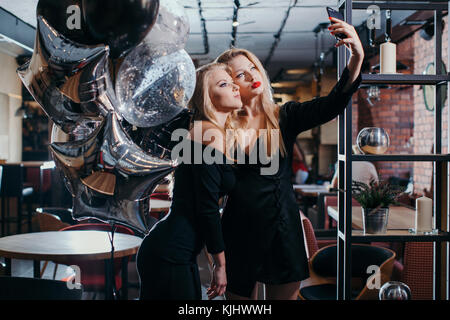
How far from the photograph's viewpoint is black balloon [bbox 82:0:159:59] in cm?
122

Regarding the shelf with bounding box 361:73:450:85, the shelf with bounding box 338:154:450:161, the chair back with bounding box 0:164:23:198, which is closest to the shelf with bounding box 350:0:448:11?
the shelf with bounding box 361:73:450:85

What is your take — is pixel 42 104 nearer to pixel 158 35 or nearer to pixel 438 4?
pixel 158 35

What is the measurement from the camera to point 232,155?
4.78 ft

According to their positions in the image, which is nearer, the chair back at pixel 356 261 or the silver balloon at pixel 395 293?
the silver balloon at pixel 395 293

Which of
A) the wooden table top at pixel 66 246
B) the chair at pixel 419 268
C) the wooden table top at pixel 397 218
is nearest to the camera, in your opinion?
the wooden table top at pixel 66 246

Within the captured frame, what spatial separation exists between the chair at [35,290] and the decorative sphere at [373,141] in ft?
4.24

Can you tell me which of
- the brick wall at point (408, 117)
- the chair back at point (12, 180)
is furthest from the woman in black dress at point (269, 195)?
the chair back at point (12, 180)

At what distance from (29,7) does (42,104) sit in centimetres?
342

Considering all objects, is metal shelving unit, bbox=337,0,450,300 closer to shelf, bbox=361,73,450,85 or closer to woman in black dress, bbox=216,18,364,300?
shelf, bbox=361,73,450,85

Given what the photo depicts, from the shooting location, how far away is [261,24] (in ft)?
16.2

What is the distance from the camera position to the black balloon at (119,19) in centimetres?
122

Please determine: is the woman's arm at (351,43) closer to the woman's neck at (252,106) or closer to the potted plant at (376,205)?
the woman's neck at (252,106)

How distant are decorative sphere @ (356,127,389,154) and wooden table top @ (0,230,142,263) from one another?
3.91 feet

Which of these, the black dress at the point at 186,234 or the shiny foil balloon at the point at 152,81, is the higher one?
the shiny foil balloon at the point at 152,81
